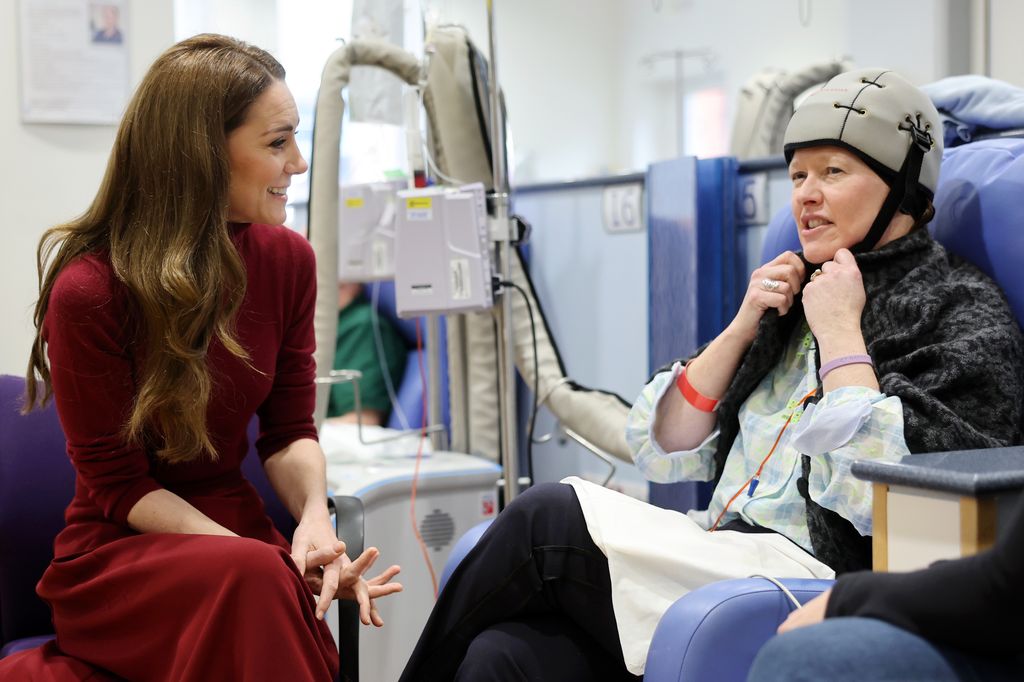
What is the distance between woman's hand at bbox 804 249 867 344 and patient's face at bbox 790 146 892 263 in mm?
47

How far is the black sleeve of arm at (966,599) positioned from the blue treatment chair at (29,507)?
845mm

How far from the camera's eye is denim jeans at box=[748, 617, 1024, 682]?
938mm

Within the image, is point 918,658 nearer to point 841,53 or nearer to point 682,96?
point 841,53

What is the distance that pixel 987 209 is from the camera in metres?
1.62

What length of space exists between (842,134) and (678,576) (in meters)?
0.69

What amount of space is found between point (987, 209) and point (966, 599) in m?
0.85

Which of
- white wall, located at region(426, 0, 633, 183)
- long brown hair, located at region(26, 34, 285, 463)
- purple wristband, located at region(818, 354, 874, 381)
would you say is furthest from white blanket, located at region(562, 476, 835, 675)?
white wall, located at region(426, 0, 633, 183)

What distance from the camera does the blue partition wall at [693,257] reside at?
2.30m

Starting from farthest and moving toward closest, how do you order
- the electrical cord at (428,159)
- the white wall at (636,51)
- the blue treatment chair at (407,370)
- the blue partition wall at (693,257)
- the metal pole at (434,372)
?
the white wall at (636,51)
the blue treatment chair at (407,370)
the metal pole at (434,372)
the electrical cord at (428,159)
the blue partition wall at (693,257)

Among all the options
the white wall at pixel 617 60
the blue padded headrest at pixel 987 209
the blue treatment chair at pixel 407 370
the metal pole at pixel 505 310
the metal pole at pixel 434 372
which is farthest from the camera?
the white wall at pixel 617 60

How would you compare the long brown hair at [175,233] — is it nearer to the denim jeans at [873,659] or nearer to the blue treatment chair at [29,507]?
the blue treatment chair at [29,507]

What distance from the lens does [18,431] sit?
5.61 ft

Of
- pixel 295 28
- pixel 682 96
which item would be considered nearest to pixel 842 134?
pixel 295 28

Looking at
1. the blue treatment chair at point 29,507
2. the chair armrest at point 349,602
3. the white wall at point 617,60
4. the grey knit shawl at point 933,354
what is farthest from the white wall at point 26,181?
the white wall at point 617,60
